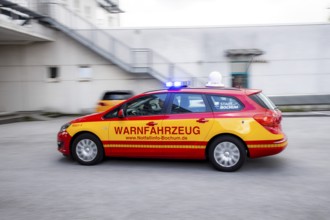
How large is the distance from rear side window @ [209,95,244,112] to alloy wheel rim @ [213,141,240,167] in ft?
2.07

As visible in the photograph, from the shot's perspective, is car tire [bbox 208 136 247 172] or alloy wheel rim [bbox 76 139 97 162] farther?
alloy wheel rim [bbox 76 139 97 162]

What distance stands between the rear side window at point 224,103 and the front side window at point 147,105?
3.17ft

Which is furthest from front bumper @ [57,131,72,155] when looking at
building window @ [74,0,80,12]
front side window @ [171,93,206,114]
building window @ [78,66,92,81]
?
building window @ [74,0,80,12]

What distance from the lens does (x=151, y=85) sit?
60.4 ft

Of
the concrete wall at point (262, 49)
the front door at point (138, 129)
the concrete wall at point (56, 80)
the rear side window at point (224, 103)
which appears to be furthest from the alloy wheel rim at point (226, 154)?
the concrete wall at point (262, 49)

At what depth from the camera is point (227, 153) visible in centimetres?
632

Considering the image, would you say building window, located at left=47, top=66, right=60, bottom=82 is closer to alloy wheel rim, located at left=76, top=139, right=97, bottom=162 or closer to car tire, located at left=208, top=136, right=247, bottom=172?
alloy wheel rim, located at left=76, top=139, right=97, bottom=162

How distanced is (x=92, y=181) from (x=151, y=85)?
12.8 m

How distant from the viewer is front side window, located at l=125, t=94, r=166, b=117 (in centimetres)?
673

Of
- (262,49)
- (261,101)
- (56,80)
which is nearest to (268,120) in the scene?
(261,101)

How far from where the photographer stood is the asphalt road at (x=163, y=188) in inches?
175

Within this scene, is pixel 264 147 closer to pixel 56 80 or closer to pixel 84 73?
pixel 84 73

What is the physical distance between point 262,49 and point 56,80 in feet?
36.7

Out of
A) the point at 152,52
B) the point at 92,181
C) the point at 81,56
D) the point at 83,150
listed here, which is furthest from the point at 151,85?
the point at 92,181
